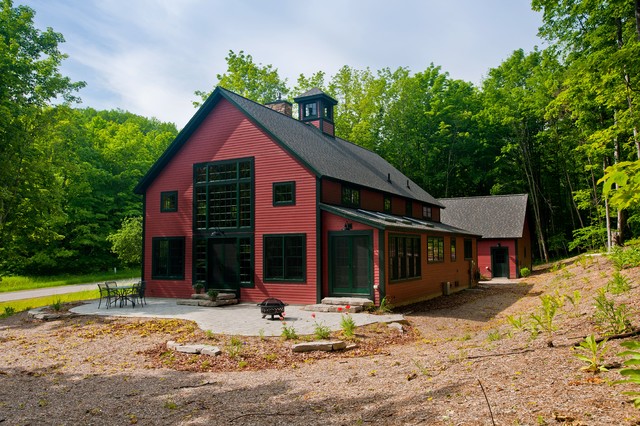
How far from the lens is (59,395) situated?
23.4 ft

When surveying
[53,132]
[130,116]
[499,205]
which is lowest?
[499,205]

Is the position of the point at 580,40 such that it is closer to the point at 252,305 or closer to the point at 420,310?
the point at 420,310

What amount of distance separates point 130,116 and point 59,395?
69.8 meters

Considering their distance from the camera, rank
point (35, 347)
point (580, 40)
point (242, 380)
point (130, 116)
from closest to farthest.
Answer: point (242, 380) → point (35, 347) → point (580, 40) → point (130, 116)

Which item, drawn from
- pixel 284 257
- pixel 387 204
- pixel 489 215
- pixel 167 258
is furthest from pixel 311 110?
pixel 489 215

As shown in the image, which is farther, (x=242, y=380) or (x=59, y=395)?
(x=242, y=380)

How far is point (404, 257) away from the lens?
17.8 m

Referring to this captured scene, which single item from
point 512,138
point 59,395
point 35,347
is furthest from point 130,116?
point 59,395

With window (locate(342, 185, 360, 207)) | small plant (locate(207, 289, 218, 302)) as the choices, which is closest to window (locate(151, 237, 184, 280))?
small plant (locate(207, 289, 218, 302))

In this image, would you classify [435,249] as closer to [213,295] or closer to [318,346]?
[213,295]

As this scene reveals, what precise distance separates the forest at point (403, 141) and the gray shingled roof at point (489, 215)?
412cm

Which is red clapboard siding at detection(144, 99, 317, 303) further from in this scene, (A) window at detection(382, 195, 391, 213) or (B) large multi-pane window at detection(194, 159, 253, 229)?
(A) window at detection(382, 195, 391, 213)

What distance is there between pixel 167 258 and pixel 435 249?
12.3 meters

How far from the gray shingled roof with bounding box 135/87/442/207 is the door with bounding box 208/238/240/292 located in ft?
15.1
